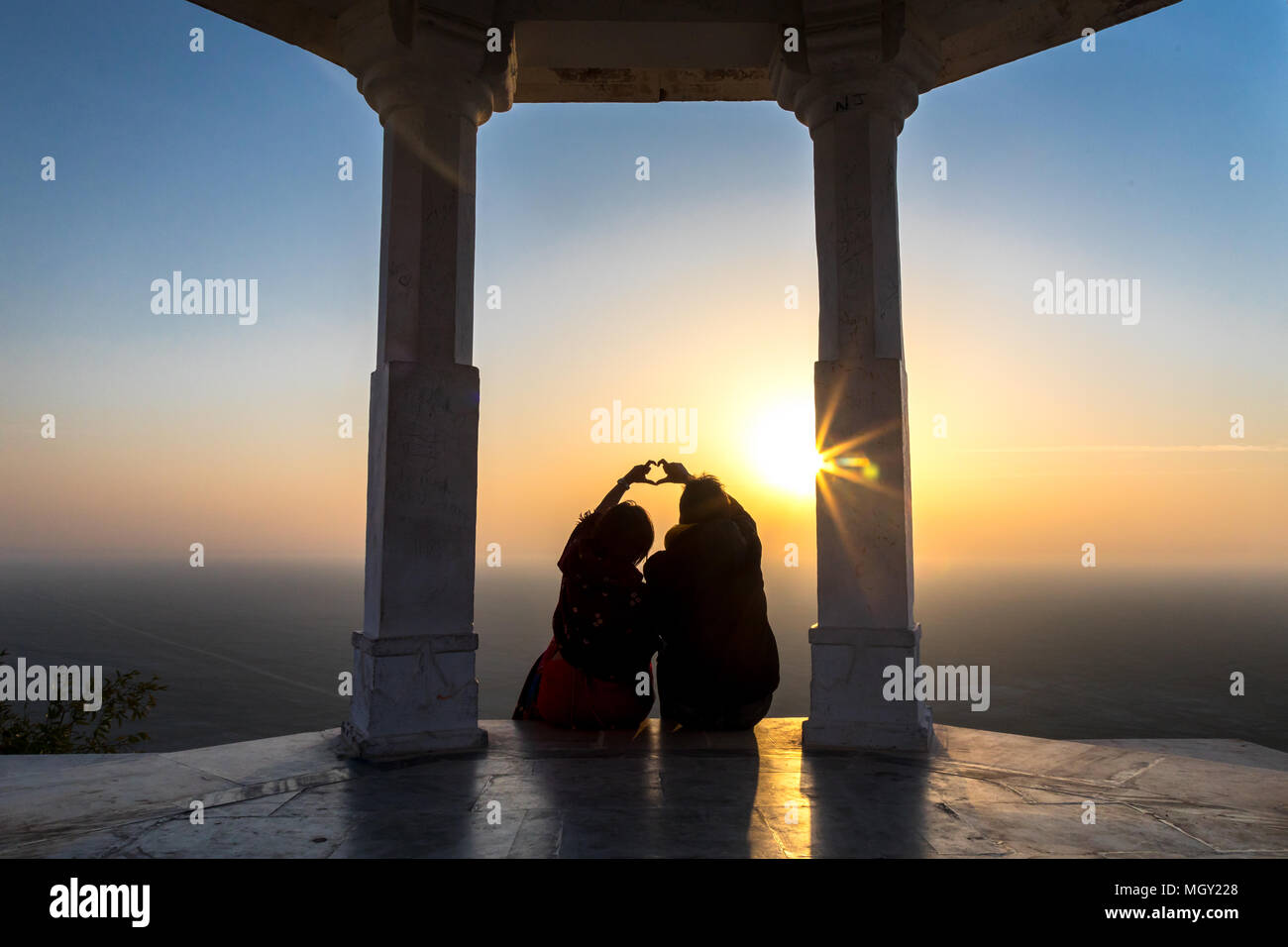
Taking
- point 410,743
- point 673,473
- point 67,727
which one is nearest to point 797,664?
point 67,727

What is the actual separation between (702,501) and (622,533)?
66cm

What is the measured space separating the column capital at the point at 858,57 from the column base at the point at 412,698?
4.89 metres

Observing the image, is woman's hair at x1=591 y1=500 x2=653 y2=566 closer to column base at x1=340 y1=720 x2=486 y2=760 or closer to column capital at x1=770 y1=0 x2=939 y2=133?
column base at x1=340 y1=720 x2=486 y2=760

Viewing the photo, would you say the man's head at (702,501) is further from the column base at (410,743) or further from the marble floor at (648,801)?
the column base at (410,743)

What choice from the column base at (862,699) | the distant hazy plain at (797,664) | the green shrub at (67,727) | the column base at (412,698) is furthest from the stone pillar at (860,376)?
the distant hazy plain at (797,664)

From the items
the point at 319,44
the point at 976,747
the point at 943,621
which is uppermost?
the point at 319,44

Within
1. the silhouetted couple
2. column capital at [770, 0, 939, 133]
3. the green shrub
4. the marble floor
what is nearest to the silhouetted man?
the silhouetted couple

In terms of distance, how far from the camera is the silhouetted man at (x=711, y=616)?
5.68 metres

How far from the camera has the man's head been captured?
5.85 m

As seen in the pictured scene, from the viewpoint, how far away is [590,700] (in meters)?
5.76
